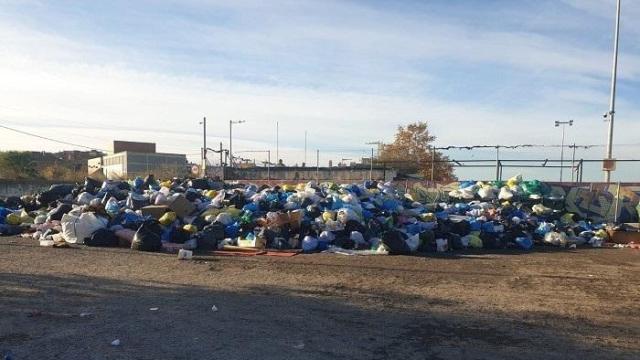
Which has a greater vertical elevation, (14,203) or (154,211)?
(154,211)

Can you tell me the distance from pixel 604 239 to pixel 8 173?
38.4 meters

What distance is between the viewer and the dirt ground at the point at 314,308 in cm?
481

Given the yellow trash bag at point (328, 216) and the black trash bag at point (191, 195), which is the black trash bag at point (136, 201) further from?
the yellow trash bag at point (328, 216)

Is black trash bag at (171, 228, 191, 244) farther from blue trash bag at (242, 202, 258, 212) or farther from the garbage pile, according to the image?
blue trash bag at (242, 202, 258, 212)

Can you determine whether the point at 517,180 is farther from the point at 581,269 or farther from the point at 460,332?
the point at 460,332

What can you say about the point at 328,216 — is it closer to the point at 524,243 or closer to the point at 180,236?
the point at 180,236

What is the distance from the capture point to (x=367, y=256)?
10.8 m

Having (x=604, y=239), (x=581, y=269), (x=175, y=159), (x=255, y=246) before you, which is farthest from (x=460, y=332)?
(x=175, y=159)

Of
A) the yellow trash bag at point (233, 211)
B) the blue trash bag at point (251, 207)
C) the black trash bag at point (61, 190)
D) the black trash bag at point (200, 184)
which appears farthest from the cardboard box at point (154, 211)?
the black trash bag at point (61, 190)

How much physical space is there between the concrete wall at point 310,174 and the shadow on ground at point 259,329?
18.1 m

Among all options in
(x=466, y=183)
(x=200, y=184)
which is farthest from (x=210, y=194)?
(x=466, y=183)

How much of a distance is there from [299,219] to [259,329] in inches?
270

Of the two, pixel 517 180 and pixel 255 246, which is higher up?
pixel 517 180

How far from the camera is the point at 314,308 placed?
250 inches
